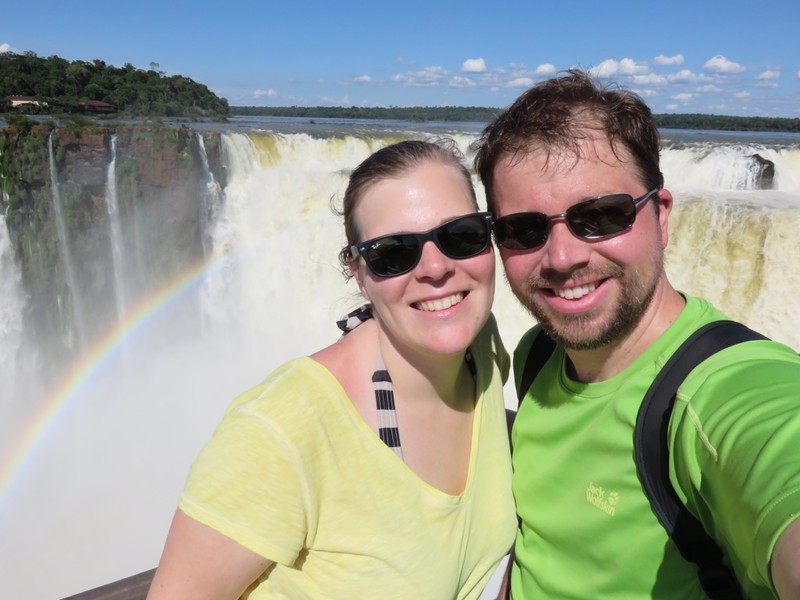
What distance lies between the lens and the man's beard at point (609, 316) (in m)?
1.39

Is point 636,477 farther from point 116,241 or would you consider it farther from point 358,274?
point 116,241

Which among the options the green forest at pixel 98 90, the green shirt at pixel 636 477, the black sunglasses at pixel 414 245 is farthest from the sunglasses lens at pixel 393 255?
the green forest at pixel 98 90

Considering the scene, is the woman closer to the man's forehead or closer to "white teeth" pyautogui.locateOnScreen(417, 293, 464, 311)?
"white teeth" pyautogui.locateOnScreen(417, 293, 464, 311)

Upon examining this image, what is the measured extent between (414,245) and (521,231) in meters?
0.32

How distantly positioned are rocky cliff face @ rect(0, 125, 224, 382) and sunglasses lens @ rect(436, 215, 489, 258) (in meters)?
→ 10.9

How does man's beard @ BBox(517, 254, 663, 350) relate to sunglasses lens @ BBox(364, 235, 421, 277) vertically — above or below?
below

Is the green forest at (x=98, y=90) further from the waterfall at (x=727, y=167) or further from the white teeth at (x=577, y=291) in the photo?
the white teeth at (x=577, y=291)

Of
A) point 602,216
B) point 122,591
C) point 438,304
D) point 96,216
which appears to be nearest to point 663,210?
point 602,216

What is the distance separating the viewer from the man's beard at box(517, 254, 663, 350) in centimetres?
139

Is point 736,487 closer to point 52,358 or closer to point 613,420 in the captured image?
point 613,420

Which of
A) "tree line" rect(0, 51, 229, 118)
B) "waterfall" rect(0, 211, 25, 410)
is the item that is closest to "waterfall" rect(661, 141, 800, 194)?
"waterfall" rect(0, 211, 25, 410)

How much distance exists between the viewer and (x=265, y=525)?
1094 millimetres

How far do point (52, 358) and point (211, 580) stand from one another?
12687 mm

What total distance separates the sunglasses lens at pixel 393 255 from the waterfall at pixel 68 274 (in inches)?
466
